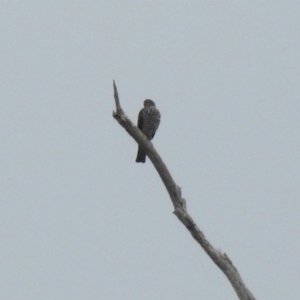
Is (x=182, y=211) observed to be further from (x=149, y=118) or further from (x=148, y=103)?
(x=148, y=103)

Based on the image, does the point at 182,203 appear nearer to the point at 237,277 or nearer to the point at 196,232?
the point at 196,232

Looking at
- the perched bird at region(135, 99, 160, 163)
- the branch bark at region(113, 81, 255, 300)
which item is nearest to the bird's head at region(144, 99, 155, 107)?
the perched bird at region(135, 99, 160, 163)

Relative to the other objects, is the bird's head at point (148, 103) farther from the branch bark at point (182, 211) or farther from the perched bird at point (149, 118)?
the branch bark at point (182, 211)

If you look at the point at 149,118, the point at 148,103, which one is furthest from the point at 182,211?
the point at 148,103

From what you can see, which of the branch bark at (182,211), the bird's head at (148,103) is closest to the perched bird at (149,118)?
the bird's head at (148,103)

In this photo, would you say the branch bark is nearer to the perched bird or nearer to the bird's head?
the perched bird

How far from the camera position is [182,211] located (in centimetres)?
992

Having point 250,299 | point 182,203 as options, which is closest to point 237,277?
point 250,299

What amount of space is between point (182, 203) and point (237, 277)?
115 centimetres

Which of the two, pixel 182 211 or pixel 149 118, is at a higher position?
pixel 149 118

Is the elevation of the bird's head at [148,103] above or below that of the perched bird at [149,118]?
above

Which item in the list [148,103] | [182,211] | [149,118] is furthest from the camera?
[148,103]

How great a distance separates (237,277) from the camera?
9414mm

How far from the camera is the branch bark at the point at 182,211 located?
30.8 feet
